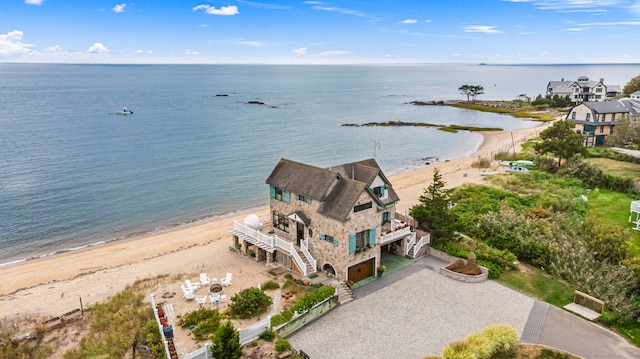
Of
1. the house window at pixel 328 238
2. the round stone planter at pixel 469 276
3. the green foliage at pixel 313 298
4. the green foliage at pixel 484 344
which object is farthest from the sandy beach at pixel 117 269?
the green foliage at pixel 484 344

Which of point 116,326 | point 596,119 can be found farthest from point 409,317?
point 596,119

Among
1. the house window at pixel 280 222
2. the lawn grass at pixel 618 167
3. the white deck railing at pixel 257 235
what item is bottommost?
the white deck railing at pixel 257 235

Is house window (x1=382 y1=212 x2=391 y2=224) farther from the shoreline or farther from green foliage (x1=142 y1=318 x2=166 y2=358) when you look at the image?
the shoreline

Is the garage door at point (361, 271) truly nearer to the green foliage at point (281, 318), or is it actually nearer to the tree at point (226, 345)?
the green foliage at point (281, 318)

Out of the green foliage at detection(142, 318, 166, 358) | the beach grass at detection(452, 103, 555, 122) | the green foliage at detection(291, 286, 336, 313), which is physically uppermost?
the beach grass at detection(452, 103, 555, 122)

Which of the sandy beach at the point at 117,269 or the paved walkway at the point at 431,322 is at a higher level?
the paved walkway at the point at 431,322

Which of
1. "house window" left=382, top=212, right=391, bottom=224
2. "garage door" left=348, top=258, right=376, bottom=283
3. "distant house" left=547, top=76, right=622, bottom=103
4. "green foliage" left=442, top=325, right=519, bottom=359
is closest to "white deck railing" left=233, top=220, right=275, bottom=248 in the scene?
"garage door" left=348, top=258, right=376, bottom=283
